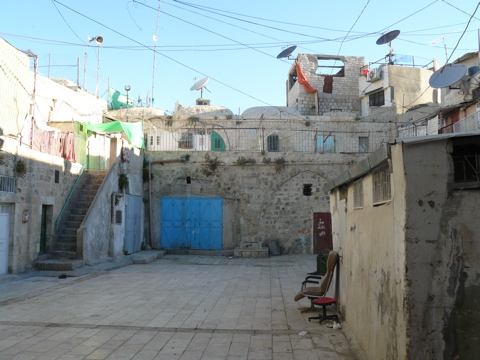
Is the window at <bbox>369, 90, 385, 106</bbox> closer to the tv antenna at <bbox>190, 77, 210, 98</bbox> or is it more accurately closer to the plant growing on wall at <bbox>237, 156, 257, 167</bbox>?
the tv antenna at <bbox>190, 77, 210, 98</bbox>

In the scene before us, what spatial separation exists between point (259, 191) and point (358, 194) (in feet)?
44.0

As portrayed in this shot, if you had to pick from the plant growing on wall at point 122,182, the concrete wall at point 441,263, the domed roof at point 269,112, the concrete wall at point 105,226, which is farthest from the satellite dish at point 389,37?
the concrete wall at point 441,263

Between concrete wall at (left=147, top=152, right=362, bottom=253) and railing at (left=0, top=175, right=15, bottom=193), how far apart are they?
8659 millimetres

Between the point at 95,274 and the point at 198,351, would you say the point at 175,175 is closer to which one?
the point at 95,274

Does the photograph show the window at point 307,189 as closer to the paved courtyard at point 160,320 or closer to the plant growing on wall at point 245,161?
the plant growing on wall at point 245,161

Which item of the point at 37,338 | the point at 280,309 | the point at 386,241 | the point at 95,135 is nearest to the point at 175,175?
the point at 95,135

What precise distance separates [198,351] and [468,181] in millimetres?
3926

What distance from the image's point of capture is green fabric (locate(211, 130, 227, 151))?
22.3 meters

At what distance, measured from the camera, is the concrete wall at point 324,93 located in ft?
105

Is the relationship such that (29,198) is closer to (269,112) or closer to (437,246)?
(437,246)

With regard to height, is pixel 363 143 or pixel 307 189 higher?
pixel 363 143

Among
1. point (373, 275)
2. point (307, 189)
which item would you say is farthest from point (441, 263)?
point (307, 189)

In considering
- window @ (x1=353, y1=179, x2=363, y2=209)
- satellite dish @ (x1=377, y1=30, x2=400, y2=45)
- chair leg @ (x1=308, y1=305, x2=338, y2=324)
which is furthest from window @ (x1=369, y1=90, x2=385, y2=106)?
window @ (x1=353, y1=179, x2=363, y2=209)

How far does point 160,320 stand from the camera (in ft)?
23.7
